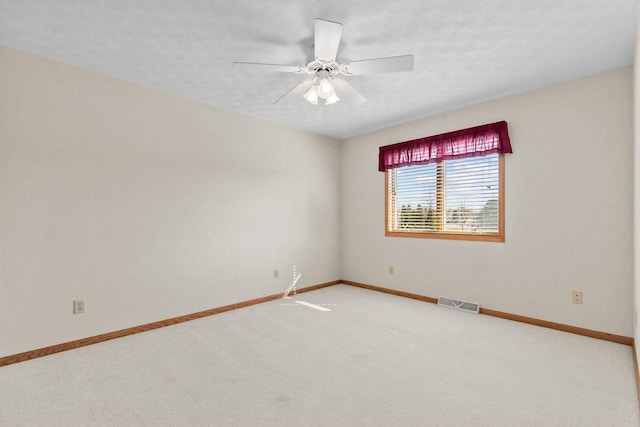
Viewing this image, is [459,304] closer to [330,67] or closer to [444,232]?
[444,232]

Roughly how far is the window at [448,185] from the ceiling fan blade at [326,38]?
7.09ft

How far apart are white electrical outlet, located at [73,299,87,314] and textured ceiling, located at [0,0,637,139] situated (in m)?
1.98

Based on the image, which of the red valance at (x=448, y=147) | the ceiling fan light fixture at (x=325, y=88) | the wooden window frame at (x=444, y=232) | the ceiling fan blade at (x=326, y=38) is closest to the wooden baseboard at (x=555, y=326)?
the wooden window frame at (x=444, y=232)

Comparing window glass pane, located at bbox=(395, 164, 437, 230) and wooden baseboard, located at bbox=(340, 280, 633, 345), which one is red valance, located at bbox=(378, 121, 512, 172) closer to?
window glass pane, located at bbox=(395, 164, 437, 230)

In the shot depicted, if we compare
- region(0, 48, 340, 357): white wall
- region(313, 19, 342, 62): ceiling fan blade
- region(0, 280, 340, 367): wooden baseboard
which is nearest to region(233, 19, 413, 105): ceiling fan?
region(313, 19, 342, 62): ceiling fan blade

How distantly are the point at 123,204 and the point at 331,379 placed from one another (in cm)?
237

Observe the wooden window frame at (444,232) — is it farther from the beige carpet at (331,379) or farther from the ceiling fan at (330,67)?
the ceiling fan at (330,67)

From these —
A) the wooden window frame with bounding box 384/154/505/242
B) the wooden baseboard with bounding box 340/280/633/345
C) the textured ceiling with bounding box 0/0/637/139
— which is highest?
the textured ceiling with bounding box 0/0/637/139

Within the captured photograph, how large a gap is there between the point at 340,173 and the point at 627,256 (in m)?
3.46

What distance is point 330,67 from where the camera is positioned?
2.25 m

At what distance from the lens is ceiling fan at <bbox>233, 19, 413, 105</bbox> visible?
6.16ft

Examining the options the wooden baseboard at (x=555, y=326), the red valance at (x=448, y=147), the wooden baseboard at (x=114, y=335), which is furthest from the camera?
the red valance at (x=448, y=147)

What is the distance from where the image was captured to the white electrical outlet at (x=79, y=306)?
255cm

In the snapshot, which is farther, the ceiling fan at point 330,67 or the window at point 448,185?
the window at point 448,185
